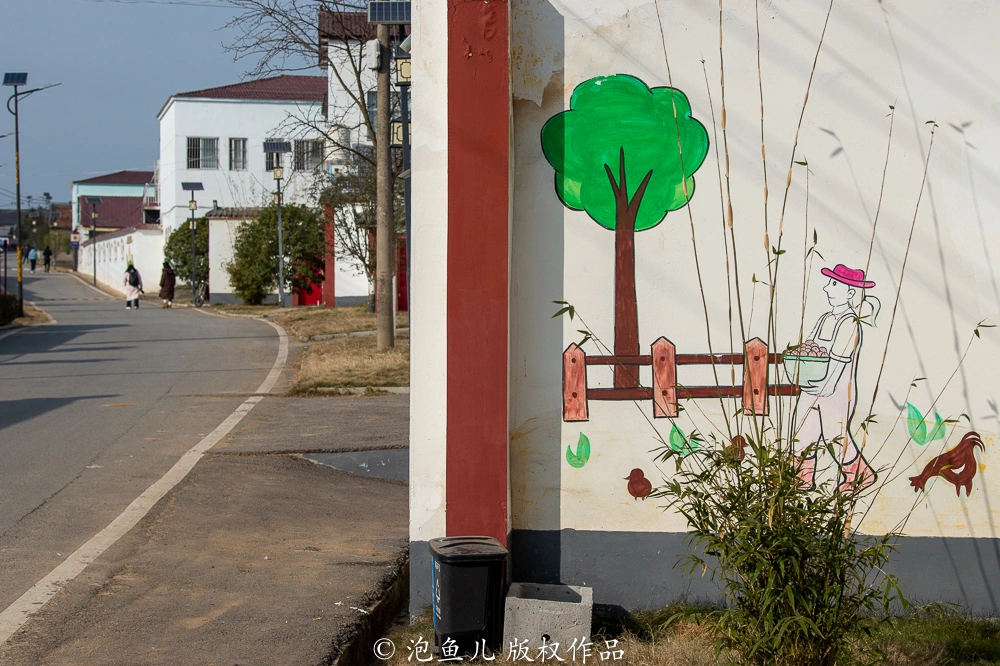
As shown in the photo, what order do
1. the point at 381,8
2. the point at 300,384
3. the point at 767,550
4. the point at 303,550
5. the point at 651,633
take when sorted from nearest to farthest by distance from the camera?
the point at 767,550, the point at 651,633, the point at 303,550, the point at 381,8, the point at 300,384

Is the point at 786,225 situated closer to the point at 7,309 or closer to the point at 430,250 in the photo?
the point at 430,250

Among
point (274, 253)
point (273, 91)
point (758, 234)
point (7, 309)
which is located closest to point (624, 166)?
point (758, 234)

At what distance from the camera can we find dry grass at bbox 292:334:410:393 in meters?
14.2

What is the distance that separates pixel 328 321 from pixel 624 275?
22.1 meters

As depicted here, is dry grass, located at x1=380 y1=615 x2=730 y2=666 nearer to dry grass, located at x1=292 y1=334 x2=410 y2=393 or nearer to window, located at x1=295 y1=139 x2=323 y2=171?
dry grass, located at x1=292 y1=334 x2=410 y2=393

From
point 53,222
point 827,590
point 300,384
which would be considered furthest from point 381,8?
point 53,222

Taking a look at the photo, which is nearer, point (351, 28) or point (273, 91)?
point (351, 28)

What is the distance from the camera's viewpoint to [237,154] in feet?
204

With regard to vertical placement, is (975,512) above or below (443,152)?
below

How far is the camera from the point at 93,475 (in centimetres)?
843

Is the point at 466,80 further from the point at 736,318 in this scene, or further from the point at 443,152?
the point at 736,318

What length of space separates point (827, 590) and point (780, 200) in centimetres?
206

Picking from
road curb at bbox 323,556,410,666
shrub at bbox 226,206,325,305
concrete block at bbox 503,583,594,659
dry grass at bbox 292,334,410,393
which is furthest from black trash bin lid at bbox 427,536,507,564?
shrub at bbox 226,206,325,305

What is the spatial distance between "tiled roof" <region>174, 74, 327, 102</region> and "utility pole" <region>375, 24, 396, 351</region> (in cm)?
4345
